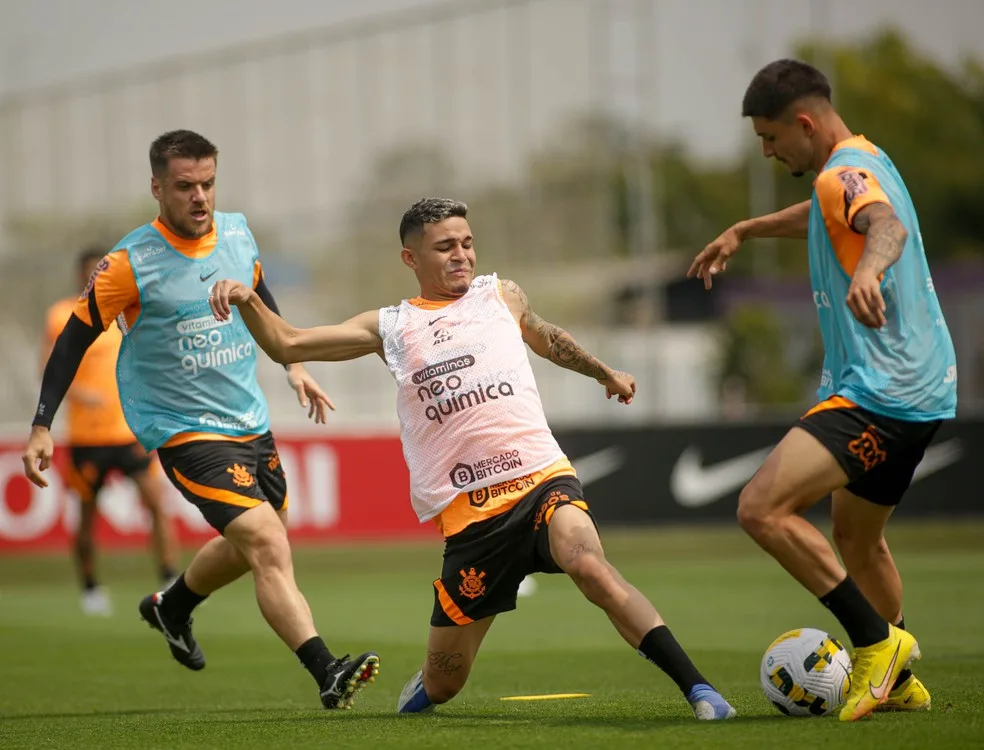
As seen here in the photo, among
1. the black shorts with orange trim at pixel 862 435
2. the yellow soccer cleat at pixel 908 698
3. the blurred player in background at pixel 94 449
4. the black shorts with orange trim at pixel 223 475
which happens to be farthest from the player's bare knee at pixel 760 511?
the blurred player in background at pixel 94 449

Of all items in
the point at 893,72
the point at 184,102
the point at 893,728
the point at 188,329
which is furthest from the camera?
the point at 893,72

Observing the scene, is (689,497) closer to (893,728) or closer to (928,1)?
(893,728)

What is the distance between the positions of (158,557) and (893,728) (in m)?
8.52

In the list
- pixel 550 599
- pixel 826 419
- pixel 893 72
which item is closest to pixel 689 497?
pixel 550 599

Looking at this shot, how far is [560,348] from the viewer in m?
6.78

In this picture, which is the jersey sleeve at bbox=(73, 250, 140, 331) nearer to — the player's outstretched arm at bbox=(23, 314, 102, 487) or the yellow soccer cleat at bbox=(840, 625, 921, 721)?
the player's outstretched arm at bbox=(23, 314, 102, 487)

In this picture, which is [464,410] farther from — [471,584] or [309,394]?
[309,394]

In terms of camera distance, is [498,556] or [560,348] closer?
[498,556]

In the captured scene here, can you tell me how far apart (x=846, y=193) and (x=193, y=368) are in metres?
3.41

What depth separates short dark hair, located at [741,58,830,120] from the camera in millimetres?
6031

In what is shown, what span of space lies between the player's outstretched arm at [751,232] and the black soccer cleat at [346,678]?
225 cm

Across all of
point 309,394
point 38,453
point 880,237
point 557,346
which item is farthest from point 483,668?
point 880,237

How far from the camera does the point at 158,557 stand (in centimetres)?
1295

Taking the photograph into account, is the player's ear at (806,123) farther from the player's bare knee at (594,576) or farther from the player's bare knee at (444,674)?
the player's bare knee at (444,674)
